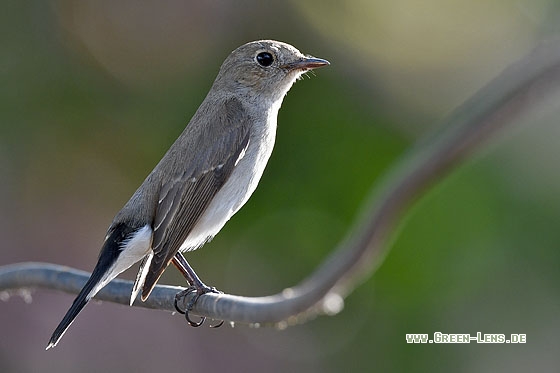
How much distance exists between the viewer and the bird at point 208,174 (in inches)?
148

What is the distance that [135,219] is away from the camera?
155 inches

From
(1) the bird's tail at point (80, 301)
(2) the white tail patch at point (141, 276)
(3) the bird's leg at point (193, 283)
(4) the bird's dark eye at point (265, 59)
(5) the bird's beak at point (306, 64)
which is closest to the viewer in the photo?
(2) the white tail patch at point (141, 276)

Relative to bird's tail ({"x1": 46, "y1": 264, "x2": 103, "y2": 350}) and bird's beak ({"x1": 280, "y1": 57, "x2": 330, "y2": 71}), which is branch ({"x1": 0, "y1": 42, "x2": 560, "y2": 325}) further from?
bird's beak ({"x1": 280, "y1": 57, "x2": 330, "y2": 71})

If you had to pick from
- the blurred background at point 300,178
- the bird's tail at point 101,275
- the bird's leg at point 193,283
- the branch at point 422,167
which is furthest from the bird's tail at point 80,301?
the blurred background at point 300,178

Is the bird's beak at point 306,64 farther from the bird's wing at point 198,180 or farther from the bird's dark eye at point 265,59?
the bird's wing at point 198,180

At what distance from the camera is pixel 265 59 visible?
443 cm

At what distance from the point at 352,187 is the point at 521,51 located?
1685mm

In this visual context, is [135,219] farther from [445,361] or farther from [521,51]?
[521,51]

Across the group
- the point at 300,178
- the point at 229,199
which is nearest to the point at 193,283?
the point at 229,199

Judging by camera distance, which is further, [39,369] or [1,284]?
[39,369]

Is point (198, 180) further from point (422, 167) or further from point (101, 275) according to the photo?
point (422, 167)

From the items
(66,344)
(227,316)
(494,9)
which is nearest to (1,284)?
(227,316)

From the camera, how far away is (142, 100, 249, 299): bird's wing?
3764mm

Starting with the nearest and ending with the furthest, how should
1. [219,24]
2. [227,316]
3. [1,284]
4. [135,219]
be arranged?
[227,316], [1,284], [135,219], [219,24]
